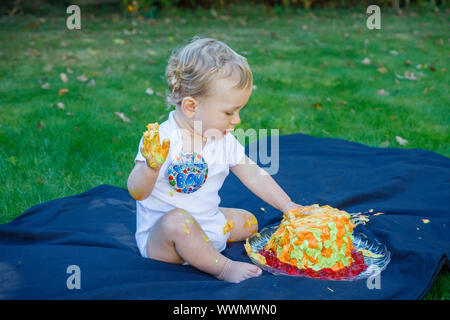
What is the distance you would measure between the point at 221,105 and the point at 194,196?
18.6 inches

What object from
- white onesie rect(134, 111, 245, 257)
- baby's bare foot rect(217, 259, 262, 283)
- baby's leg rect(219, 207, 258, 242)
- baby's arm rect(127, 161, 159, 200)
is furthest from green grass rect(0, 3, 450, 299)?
baby's arm rect(127, 161, 159, 200)

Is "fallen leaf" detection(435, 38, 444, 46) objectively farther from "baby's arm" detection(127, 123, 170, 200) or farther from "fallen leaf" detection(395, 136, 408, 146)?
"baby's arm" detection(127, 123, 170, 200)

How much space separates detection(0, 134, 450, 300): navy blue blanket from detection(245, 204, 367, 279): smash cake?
11 cm

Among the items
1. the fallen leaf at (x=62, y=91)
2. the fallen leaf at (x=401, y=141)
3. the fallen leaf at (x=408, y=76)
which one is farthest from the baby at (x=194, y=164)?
the fallen leaf at (x=408, y=76)

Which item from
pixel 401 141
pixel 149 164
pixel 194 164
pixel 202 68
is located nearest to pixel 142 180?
pixel 149 164

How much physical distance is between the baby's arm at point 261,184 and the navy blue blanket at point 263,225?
303mm

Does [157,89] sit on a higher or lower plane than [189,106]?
lower

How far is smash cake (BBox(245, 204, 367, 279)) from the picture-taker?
2.23 m

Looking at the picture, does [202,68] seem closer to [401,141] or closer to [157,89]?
[401,141]

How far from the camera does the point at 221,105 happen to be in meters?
2.26

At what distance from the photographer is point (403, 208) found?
2926 millimetres

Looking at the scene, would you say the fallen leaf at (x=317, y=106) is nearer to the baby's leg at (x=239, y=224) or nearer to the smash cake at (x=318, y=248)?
the baby's leg at (x=239, y=224)

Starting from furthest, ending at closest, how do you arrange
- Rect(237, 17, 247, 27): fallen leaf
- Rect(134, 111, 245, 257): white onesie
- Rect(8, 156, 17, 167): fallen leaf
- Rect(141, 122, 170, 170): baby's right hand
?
Rect(237, 17, 247, 27): fallen leaf, Rect(8, 156, 17, 167): fallen leaf, Rect(134, 111, 245, 257): white onesie, Rect(141, 122, 170, 170): baby's right hand

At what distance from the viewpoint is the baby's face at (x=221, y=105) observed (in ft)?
7.32
